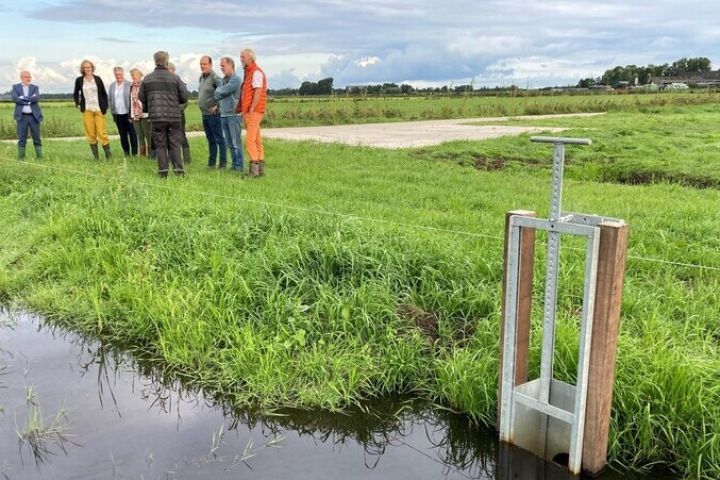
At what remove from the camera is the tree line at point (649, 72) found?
7475 cm

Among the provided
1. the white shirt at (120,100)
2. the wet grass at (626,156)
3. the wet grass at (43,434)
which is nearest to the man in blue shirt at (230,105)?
the white shirt at (120,100)

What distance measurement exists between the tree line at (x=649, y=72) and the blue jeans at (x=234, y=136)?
6480 centimetres

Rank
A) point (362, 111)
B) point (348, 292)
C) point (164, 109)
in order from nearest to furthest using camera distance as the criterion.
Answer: point (348, 292), point (164, 109), point (362, 111)

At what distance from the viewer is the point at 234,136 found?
11266mm

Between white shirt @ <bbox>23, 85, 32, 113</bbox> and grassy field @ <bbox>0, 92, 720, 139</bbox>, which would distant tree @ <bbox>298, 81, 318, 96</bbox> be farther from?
white shirt @ <bbox>23, 85, 32, 113</bbox>

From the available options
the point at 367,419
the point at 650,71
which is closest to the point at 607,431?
the point at 367,419

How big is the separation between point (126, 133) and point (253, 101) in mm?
4041

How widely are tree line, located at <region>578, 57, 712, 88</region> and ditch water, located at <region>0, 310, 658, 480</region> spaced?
234 feet

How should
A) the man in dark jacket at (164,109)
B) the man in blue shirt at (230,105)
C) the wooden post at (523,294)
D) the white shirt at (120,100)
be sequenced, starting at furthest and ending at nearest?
the white shirt at (120,100)
the man in blue shirt at (230,105)
the man in dark jacket at (164,109)
the wooden post at (523,294)

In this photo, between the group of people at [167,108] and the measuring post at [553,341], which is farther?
the group of people at [167,108]

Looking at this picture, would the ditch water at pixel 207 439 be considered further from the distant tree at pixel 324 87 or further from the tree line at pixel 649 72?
the tree line at pixel 649 72

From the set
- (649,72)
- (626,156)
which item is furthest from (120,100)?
(649,72)

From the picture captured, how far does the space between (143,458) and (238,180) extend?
7.09 m

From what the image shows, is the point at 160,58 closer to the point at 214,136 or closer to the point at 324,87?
the point at 214,136
